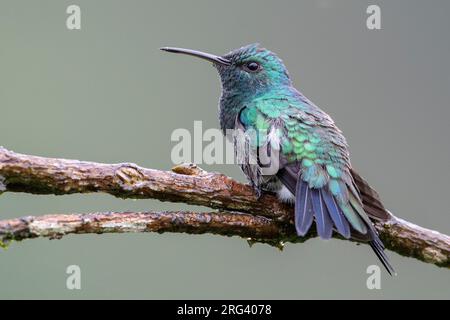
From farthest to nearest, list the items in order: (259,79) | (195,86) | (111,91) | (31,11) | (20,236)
Answer: (31,11) < (195,86) < (111,91) < (259,79) < (20,236)

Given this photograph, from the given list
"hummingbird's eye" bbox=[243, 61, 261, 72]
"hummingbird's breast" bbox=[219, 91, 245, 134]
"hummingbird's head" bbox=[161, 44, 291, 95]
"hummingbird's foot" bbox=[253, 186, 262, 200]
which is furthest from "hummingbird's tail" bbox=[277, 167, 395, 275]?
"hummingbird's eye" bbox=[243, 61, 261, 72]

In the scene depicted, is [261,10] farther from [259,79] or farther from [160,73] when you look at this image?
[259,79]

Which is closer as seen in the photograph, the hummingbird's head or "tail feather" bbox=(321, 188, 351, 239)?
"tail feather" bbox=(321, 188, 351, 239)

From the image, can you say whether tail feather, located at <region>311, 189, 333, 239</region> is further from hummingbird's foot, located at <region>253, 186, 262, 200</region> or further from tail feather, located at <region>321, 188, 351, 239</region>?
hummingbird's foot, located at <region>253, 186, 262, 200</region>

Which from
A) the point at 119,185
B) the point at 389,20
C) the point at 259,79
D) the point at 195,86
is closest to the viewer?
the point at 119,185

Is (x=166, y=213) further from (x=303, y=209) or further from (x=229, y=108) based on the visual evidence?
(x=229, y=108)

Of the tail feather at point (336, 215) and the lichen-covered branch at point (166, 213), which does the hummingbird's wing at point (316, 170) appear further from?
the lichen-covered branch at point (166, 213)

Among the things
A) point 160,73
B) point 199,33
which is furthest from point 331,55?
point 160,73
